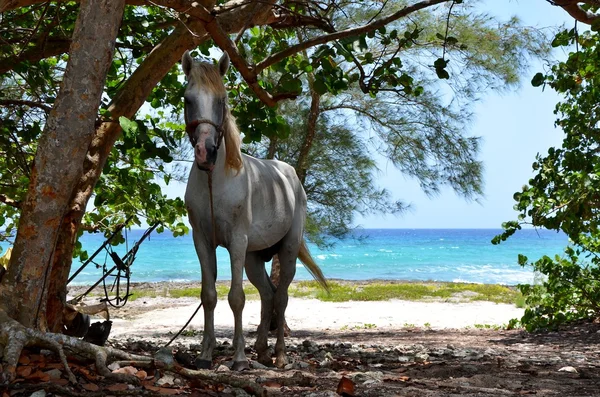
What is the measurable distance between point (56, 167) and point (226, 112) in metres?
1.46

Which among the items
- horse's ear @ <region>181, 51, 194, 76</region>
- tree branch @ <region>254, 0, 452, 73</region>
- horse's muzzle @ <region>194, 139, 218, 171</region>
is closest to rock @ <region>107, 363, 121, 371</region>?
horse's muzzle @ <region>194, 139, 218, 171</region>

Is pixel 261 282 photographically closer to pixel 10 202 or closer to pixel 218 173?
pixel 218 173

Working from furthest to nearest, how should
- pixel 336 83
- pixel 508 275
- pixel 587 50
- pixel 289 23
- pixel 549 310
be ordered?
1. pixel 508 275
2. pixel 549 310
3. pixel 587 50
4. pixel 289 23
5. pixel 336 83

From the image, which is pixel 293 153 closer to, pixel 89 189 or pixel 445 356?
pixel 445 356

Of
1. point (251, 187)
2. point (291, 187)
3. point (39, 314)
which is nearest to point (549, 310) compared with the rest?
point (291, 187)

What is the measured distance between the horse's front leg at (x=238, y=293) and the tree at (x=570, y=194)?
3.01 m

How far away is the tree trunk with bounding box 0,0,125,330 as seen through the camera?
3.54 m

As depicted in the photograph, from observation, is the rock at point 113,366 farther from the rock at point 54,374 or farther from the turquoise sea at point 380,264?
the turquoise sea at point 380,264

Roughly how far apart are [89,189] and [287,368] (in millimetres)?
2009

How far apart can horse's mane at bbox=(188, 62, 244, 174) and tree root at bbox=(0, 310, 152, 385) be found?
5.67ft

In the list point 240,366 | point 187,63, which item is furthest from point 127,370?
point 187,63

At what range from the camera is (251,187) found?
5234 mm

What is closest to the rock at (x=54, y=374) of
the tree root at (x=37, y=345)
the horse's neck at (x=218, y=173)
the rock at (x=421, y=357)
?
the tree root at (x=37, y=345)

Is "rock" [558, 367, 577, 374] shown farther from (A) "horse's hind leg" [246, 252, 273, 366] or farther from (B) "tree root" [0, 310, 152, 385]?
(B) "tree root" [0, 310, 152, 385]
